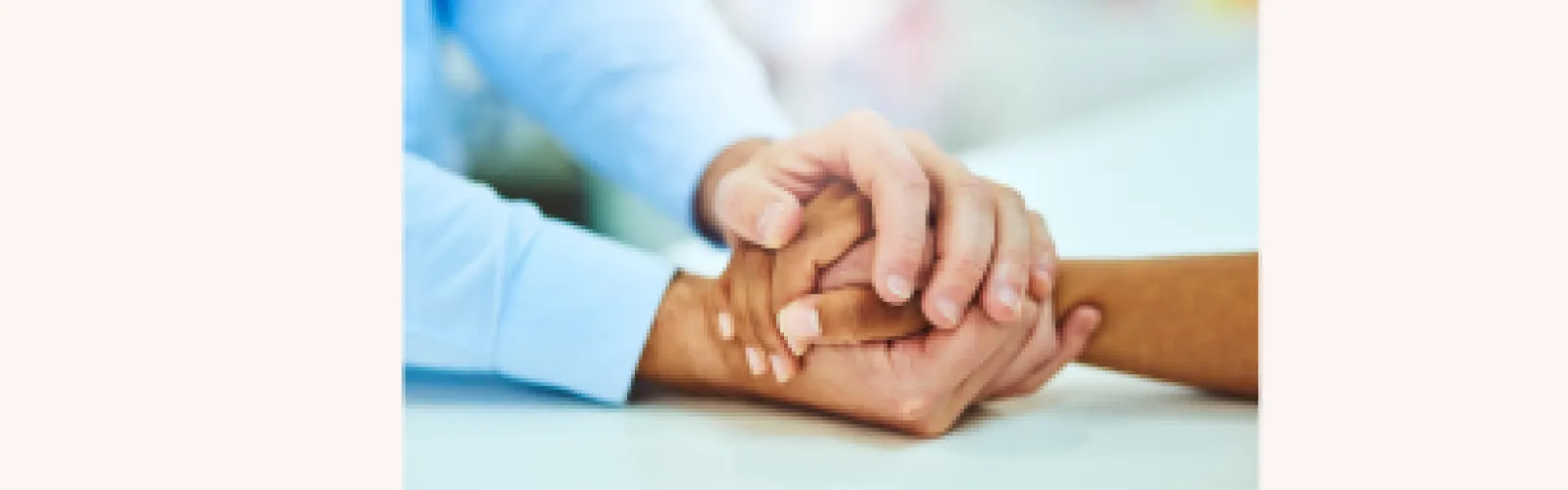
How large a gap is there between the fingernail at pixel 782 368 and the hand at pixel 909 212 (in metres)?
0.04

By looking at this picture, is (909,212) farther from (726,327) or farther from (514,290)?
(514,290)

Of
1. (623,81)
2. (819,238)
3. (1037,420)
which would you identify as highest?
(623,81)

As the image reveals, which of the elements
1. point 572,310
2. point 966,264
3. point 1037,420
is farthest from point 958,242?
point 572,310

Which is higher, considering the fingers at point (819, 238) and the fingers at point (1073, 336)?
the fingers at point (819, 238)

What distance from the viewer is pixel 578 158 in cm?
71

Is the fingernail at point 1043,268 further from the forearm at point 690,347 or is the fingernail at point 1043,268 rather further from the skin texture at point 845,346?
the forearm at point 690,347

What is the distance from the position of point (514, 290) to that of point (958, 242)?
0.28 metres

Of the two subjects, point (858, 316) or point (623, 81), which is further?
point (623, 81)

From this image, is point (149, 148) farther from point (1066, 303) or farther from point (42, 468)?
point (1066, 303)

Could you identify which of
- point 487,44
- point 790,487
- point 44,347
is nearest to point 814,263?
point 790,487

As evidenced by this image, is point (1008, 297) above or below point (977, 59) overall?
below

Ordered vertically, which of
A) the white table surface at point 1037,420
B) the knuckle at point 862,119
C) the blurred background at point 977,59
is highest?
the blurred background at point 977,59

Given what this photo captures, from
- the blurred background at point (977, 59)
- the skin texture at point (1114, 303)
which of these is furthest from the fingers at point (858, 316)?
the blurred background at point (977, 59)

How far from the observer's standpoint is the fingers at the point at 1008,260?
0.58 meters
